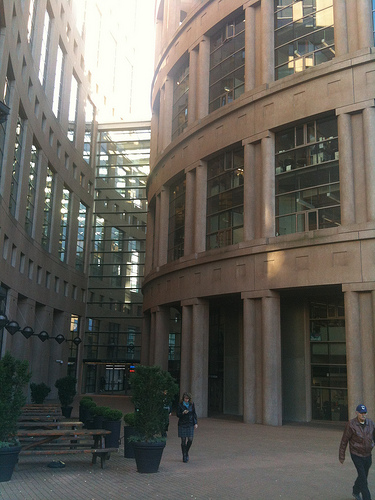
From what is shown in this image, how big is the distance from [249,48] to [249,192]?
724cm

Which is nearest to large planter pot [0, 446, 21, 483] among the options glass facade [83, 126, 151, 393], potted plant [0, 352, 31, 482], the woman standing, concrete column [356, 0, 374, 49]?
potted plant [0, 352, 31, 482]

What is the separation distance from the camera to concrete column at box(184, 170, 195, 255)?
91.2ft

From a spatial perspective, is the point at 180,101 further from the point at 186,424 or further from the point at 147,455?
the point at 147,455

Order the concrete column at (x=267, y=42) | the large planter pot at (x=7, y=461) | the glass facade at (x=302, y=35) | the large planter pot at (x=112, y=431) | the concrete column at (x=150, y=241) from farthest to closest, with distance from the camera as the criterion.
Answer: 1. the concrete column at (x=150, y=241)
2. the concrete column at (x=267, y=42)
3. the glass facade at (x=302, y=35)
4. the large planter pot at (x=112, y=431)
5. the large planter pot at (x=7, y=461)

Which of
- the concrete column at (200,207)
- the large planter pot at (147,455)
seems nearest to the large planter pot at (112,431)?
the large planter pot at (147,455)

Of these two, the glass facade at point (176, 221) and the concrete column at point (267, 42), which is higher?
the concrete column at point (267, 42)

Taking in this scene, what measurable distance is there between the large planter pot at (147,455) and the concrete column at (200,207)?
16.2 m

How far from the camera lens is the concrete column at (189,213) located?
27.8 m

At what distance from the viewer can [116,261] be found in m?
50.8

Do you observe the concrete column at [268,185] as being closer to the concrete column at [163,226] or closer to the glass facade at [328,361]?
the glass facade at [328,361]

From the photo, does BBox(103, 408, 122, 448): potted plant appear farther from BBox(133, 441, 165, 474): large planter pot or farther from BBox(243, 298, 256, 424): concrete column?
BBox(243, 298, 256, 424): concrete column

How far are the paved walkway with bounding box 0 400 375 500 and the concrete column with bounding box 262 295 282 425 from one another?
222 inches

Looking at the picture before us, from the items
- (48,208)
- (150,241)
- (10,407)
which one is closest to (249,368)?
(10,407)

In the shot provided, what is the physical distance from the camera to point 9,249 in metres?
29.1
